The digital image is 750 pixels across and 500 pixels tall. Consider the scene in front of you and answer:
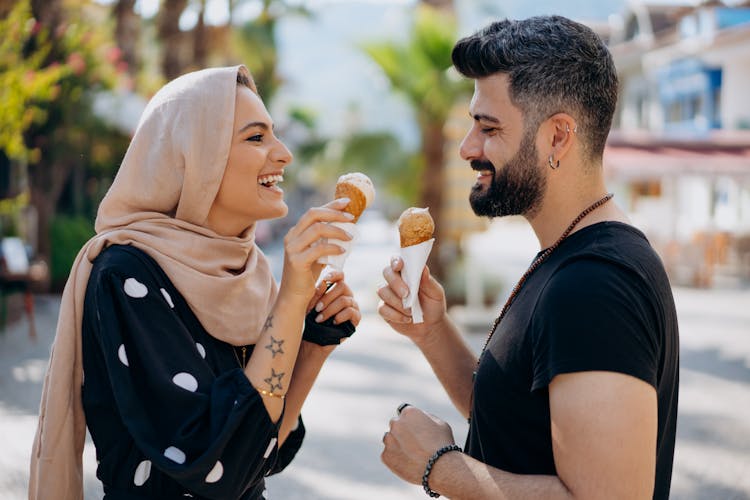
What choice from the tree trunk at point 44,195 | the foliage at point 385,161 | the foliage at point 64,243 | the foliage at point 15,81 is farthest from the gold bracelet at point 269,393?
the tree trunk at point 44,195

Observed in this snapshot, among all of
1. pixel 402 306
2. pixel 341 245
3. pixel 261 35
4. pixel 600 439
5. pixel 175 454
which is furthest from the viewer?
pixel 261 35

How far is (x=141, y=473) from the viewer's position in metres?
2.26

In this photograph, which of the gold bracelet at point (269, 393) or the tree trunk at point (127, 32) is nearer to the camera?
the gold bracelet at point (269, 393)

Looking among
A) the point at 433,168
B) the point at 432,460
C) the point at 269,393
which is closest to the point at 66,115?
the point at 433,168

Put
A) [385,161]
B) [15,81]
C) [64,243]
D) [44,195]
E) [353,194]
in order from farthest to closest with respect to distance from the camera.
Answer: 1. [64,243]
2. [44,195]
3. [385,161]
4. [15,81]
5. [353,194]

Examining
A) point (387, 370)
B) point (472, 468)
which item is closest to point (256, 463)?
point (472, 468)

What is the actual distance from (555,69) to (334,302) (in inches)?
40.2

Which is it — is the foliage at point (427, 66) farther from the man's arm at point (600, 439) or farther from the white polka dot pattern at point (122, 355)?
the man's arm at point (600, 439)

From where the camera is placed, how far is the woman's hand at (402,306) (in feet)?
8.86

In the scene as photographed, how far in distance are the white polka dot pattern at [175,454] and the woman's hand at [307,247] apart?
0.50 m

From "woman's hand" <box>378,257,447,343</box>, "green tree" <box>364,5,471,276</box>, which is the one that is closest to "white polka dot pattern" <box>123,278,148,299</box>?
"woman's hand" <box>378,257,447,343</box>

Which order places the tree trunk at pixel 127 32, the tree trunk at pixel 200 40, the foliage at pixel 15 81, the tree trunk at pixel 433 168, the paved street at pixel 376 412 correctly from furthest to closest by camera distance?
the tree trunk at pixel 200 40 → the tree trunk at pixel 127 32 → the tree trunk at pixel 433 168 → the foliage at pixel 15 81 → the paved street at pixel 376 412

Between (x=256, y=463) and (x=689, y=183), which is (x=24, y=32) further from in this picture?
(x=689, y=183)

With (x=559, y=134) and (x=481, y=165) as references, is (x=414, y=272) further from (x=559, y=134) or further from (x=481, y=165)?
(x=559, y=134)
